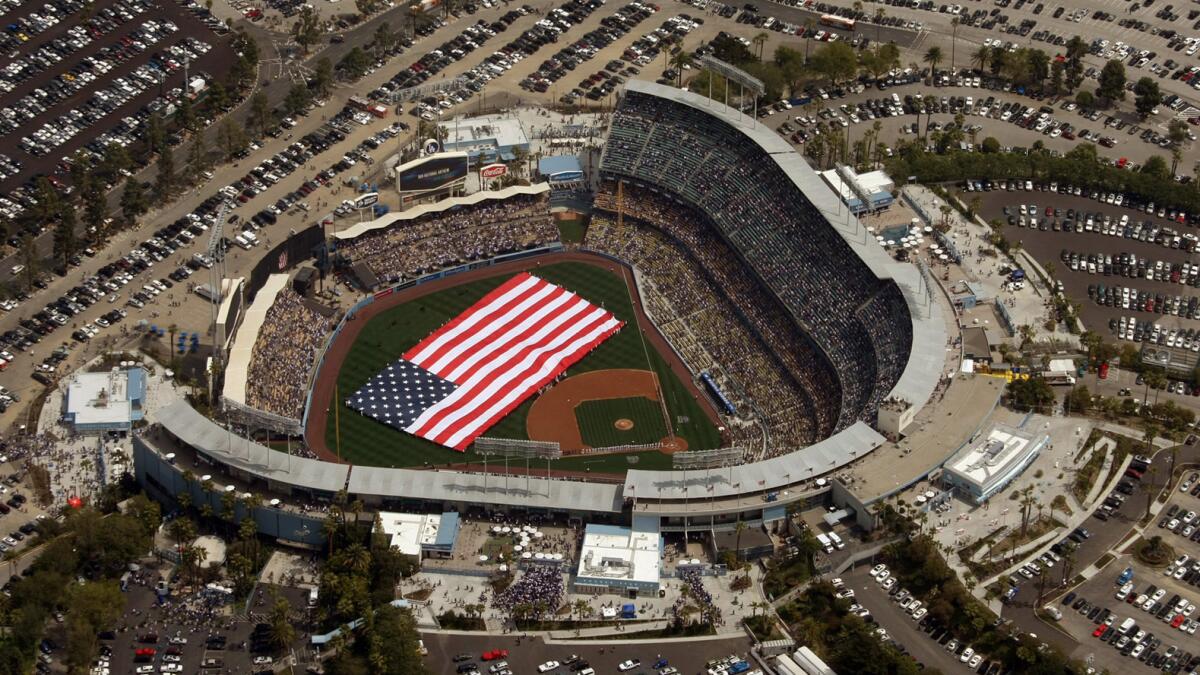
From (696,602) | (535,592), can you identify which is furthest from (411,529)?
(696,602)

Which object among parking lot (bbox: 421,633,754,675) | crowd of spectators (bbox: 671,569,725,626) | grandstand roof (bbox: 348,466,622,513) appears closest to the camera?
parking lot (bbox: 421,633,754,675)

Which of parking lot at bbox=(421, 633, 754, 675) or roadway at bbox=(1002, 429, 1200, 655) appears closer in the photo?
parking lot at bbox=(421, 633, 754, 675)

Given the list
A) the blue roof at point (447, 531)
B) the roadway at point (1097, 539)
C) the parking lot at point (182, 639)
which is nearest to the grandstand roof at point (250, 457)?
the blue roof at point (447, 531)

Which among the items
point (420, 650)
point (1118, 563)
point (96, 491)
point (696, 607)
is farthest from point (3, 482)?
point (1118, 563)

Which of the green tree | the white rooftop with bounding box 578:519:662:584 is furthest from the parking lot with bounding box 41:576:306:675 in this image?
the white rooftop with bounding box 578:519:662:584

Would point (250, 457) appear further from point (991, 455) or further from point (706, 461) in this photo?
point (991, 455)

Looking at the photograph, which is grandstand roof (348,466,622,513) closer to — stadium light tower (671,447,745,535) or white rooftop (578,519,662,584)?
white rooftop (578,519,662,584)

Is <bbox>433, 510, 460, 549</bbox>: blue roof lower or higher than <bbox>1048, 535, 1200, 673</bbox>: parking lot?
lower
